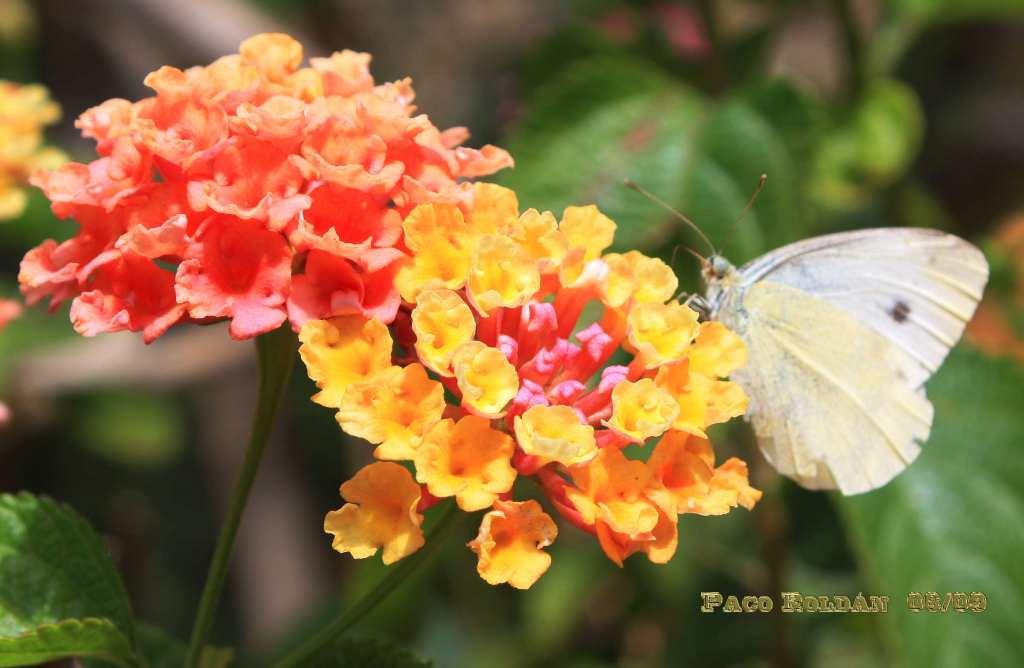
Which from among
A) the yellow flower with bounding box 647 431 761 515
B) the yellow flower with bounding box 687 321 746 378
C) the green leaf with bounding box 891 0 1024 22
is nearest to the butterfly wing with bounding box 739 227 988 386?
the yellow flower with bounding box 687 321 746 378

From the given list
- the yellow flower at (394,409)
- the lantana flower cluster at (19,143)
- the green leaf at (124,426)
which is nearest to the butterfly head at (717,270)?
the yellow flower at (394,409)

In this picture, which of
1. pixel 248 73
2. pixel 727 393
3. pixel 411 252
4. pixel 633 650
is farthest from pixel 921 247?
pixel 633 650

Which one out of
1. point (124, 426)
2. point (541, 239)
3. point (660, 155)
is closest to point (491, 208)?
point (541, 239)

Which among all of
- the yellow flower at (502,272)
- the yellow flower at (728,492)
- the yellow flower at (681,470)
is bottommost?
the yellow flower at (728,492)

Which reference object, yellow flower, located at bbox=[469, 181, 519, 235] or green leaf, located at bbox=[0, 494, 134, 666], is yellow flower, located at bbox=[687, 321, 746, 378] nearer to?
yellow flower, located at bbox=[469, 181, 519, 235]

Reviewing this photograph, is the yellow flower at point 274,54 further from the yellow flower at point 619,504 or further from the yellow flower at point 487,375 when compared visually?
the yellow flower at point 619,504
